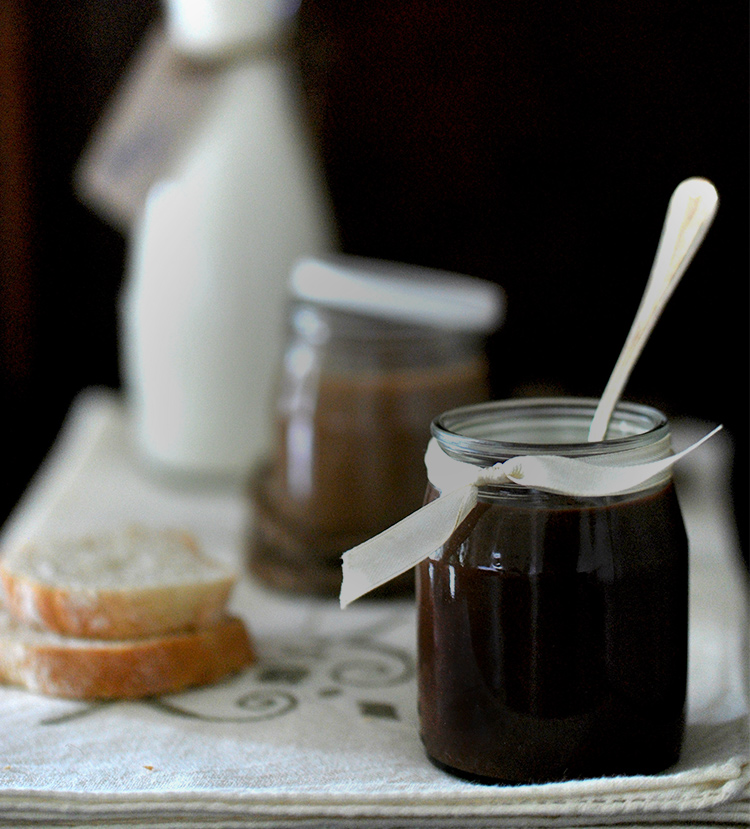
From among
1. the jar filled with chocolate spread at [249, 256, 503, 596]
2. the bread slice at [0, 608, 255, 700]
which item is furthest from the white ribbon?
the jar filled with chocolate spread at [249, 256, 503, 596]

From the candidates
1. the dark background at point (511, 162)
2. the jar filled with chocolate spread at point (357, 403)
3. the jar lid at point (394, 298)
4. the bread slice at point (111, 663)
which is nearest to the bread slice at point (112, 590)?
the bread slice at point (111, 663)

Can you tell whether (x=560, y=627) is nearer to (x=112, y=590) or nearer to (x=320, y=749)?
(x=320, y=749)

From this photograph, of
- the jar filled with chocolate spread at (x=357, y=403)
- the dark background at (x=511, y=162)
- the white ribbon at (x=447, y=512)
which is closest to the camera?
the white ribbon at (x=447, y=512)

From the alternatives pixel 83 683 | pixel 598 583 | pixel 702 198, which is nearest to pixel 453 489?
pixel 598 583

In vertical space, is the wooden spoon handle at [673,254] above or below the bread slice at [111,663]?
above

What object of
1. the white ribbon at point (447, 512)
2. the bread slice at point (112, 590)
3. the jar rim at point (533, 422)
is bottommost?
the bread slice at point (112, 590)

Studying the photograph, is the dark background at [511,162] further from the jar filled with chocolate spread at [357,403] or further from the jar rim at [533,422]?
the jar rim at [533,422]

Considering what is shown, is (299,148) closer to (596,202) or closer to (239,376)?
(239,376)
